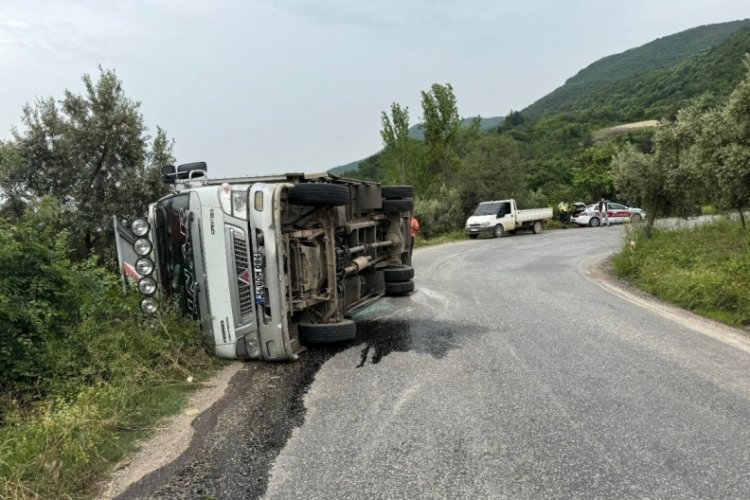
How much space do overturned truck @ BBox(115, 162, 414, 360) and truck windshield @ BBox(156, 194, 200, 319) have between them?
1 cm

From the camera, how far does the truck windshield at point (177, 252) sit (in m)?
5.76

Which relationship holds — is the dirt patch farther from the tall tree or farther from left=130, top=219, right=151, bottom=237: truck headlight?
the tall tree

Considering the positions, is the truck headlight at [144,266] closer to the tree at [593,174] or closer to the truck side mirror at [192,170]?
the truck side mirror at [192,170]

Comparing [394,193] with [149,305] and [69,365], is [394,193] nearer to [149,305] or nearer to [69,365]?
[149,305]

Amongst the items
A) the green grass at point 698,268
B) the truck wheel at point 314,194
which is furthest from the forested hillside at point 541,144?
the truck wheel at point 314,194

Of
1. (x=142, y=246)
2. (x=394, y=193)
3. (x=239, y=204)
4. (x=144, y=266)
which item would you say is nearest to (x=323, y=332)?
(x=239, y=204)

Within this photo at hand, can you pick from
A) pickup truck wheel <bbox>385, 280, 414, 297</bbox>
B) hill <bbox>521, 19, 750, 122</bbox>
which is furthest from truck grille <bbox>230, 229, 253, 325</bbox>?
hill <bbox>521, 19, 750, 122</bbox>

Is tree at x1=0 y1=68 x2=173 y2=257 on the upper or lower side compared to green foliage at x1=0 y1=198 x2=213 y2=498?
upper

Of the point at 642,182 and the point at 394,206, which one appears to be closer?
the point at 394,206

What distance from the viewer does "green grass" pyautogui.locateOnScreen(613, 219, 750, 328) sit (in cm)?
837

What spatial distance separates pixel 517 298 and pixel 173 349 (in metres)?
6.09

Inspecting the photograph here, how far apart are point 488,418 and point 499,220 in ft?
79.9

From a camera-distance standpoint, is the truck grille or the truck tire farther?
the truck tire

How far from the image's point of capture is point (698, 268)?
33.7ft
